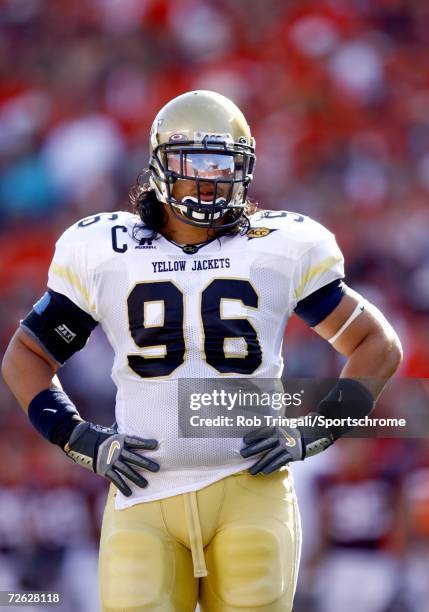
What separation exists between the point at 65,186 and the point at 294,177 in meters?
1.18

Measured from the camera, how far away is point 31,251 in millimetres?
5707

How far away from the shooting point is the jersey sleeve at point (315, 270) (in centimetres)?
260

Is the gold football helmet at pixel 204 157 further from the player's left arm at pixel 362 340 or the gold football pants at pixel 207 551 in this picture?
the gold football pants at pixel 207 551

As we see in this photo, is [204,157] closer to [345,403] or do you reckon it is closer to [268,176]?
[345,403]

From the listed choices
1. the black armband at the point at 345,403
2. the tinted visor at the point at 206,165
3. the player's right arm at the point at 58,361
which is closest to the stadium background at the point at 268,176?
the black armband at the point at 345,403

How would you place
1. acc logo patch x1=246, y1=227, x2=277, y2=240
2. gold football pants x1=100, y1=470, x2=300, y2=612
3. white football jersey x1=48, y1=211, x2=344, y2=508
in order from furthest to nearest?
1. acc logo patch x1=246, y1=227, x2=277, y2=240
2. white football jersey x1=48, y1=211, x2=344, y2=508
3. gold football pants x1=100, y1=470, x2=300, y2=612

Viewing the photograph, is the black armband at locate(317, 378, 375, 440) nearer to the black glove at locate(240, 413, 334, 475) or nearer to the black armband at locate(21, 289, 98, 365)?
the black glove at locate(240, 413, 334, 475)

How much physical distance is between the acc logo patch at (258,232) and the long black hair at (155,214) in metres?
0.02

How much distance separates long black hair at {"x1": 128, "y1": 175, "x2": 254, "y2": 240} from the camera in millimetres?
2672

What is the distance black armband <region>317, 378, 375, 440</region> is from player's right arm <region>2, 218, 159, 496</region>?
1.53 ft

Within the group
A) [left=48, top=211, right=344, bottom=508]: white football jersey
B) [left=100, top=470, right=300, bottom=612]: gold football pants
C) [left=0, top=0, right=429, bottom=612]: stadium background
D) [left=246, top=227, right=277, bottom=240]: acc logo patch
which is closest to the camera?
[left=100, top=470, right=300, bottom=612]: gold football pants

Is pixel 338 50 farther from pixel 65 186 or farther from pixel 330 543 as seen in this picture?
pixel 330 543

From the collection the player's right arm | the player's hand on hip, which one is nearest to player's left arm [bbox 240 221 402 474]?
the player's hand on hip

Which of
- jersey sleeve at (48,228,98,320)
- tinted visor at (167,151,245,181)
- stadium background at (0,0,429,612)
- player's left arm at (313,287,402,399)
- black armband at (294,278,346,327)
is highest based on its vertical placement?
tinted visor at (167,151,245,181)
